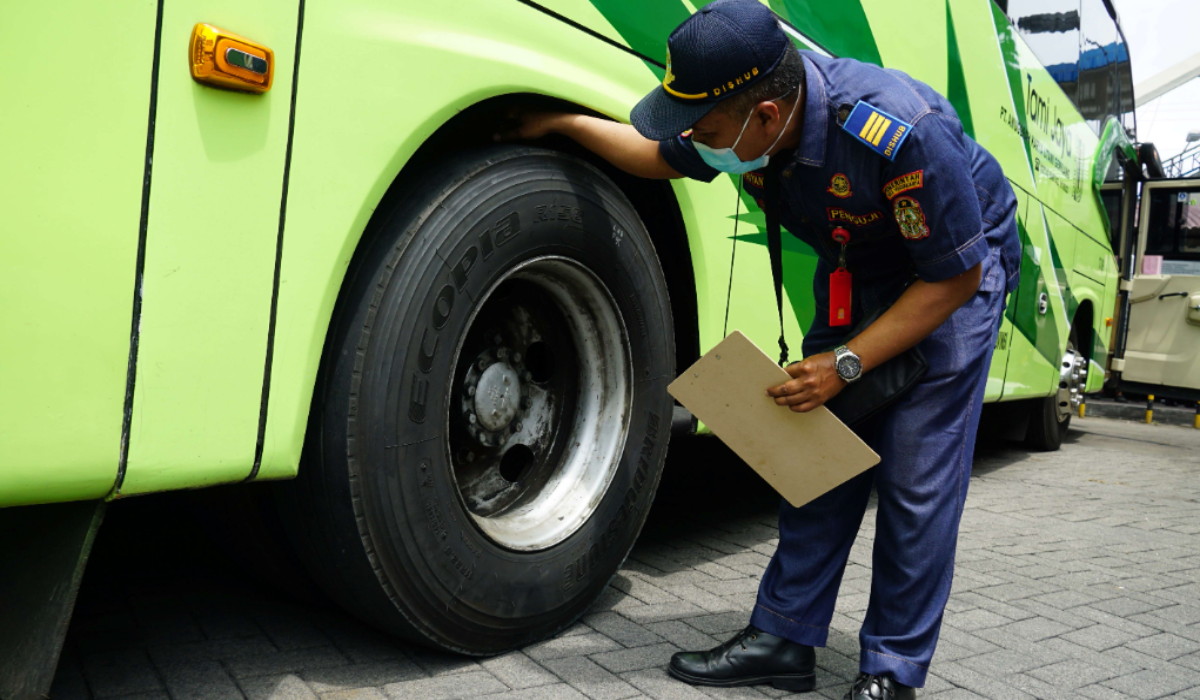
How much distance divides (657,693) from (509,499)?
580 millimetres

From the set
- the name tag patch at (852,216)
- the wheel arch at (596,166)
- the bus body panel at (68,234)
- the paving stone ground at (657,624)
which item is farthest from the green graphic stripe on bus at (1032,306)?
the bus body panel at (68,234)

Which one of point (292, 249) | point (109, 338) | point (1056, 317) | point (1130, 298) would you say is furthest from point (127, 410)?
point (1130, 298)

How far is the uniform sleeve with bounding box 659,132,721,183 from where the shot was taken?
7.35ft

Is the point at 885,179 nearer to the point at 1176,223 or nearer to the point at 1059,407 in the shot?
the point at 1059,407

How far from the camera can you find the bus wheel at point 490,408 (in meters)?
1.89

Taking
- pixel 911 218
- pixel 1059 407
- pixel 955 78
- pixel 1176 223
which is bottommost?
pixel 1059 407

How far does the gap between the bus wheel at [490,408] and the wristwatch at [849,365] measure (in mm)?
585

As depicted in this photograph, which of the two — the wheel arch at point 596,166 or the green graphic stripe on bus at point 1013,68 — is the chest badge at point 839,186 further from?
the green graphic stripe on bus at point 1013,68

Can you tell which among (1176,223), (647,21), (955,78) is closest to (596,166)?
(647,21)

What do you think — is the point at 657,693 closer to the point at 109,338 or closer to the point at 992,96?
the point at 109,338

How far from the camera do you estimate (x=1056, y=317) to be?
20.9 ft

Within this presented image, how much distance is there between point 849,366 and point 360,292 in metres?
1.01

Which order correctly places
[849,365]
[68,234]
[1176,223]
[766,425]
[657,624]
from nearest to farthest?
[68,234] < [849,365] < [766,425] < [657,624] < [1176,223]

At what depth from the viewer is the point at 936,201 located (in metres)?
1.94
